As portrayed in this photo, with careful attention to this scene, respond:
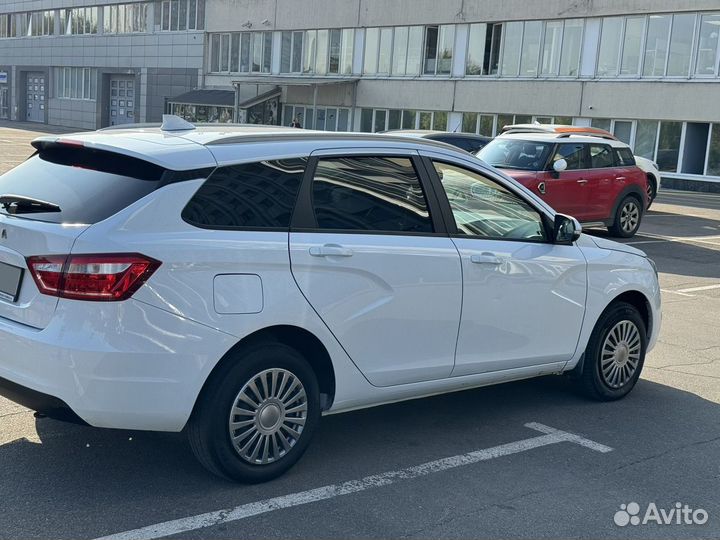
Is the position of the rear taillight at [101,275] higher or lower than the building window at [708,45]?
lower

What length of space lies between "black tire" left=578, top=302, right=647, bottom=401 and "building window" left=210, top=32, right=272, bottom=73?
44.5 m

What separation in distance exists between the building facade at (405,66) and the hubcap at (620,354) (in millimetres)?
25679

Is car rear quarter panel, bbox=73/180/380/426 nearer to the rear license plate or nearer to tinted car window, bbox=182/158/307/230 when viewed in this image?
tinted car window, bbox=182/158/307/230

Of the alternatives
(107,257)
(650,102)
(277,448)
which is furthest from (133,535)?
(650,102)

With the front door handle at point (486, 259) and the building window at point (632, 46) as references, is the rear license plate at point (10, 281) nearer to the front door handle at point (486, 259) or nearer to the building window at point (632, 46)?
the front door handle at point (486, 259)

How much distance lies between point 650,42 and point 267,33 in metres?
23.3

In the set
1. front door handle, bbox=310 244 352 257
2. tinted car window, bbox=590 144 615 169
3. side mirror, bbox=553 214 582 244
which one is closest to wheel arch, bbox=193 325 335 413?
front door handle, bbox=310 244 352 257

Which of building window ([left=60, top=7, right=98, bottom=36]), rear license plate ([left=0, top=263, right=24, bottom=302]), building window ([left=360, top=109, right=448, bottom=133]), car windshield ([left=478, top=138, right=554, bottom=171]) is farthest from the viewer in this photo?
building window ([left=60, top=7, right=98, bottom=36])

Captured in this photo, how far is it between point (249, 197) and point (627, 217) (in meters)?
13.0

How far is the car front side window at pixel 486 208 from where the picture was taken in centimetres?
544

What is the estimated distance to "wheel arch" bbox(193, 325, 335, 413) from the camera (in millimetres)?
4402

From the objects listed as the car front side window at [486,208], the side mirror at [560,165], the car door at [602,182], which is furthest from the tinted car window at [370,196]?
the car door at [602,182]

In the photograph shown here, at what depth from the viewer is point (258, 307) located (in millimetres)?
4418

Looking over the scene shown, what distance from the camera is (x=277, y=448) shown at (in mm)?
4695
